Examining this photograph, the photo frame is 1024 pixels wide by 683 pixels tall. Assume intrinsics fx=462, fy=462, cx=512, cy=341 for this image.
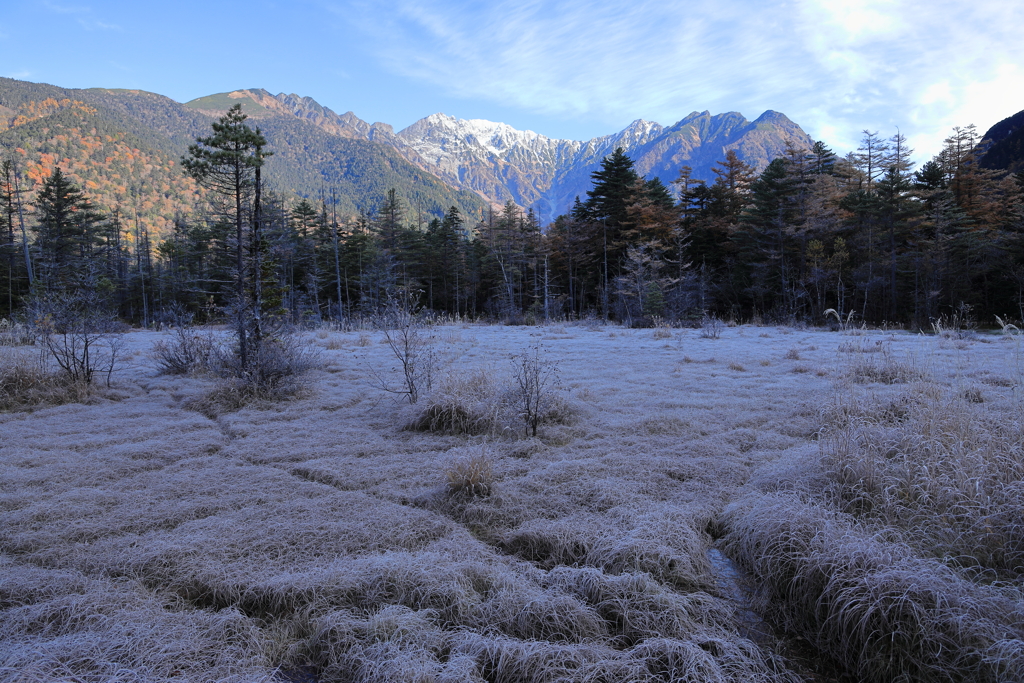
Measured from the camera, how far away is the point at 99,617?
1878mm

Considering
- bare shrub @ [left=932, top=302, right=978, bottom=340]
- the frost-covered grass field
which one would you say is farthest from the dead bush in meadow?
bare shrub @ [left=932, top=302, right=978, bottom=340]

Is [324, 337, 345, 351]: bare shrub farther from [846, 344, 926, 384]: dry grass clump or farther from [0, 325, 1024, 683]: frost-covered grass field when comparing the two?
[846, 344, 926, 384]: dry grass clump

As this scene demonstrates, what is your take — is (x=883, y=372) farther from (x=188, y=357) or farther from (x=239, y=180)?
(x=188, y=357)

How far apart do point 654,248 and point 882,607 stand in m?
28.9

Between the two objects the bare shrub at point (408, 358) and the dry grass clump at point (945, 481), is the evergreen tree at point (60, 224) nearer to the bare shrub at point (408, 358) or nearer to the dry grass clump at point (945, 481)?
the bare shrub at point (408, 358)

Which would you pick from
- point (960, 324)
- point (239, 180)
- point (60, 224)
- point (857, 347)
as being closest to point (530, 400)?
point (239, 180)

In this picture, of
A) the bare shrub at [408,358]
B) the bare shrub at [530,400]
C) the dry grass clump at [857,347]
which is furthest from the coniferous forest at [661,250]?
the dry grass clump at [857,347]

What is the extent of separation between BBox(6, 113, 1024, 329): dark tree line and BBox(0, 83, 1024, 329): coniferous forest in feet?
0.35

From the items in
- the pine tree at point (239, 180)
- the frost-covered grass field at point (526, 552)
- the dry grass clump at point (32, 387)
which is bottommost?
the frost-covered grass field at point (526, 552)

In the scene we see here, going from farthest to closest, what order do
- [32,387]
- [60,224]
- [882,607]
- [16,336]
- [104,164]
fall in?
[104,164] < [60,224] < [16,336] < [32,387] < [882,607]

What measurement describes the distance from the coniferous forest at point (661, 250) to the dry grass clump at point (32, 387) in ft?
4.61

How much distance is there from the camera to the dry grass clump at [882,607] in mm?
1684

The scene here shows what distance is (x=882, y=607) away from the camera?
1844 mm

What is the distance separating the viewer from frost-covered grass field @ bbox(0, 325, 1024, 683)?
1754 mm
